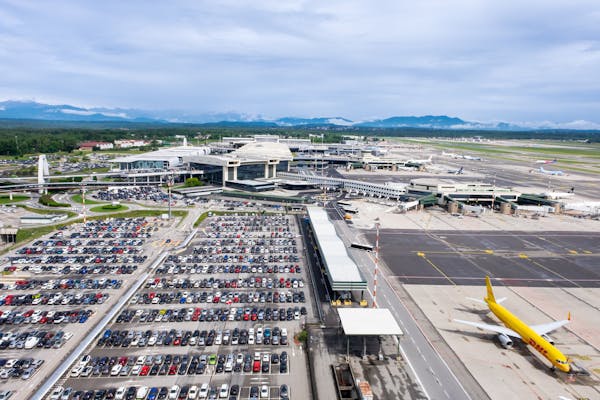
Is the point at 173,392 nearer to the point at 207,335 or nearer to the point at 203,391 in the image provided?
the point at 203,391

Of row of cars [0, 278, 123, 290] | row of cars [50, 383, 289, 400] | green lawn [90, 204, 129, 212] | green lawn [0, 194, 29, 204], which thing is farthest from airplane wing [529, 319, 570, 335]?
green lawn [0, 194, 29, 204]

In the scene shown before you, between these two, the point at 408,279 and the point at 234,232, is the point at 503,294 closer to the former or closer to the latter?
the point at 408,279

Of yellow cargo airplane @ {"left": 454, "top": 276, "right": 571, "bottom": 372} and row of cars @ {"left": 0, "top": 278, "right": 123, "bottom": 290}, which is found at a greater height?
yellow cargo airplane @ {"left": 454, "top": 276, "right": 571, "bottom": 372}

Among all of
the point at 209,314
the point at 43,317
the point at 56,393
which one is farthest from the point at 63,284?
the point at 56,393

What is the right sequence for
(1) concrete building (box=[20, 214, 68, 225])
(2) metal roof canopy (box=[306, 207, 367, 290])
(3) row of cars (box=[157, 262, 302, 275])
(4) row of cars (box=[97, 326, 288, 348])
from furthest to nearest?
(1) concrete building (box=[20, 214, 68, 225]), (3) row of cars (box=[157, 262, 302, 275]), (2) metal roof canopy (box=[306, 207, 367, 290]), (4) row of cars (box=[97, 326, 288, 348])

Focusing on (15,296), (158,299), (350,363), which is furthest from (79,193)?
(350,363)

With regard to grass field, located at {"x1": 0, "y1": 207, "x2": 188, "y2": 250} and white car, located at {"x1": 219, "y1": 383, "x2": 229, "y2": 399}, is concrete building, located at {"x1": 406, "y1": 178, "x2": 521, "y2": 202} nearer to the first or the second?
grass field, located at {"x1": 0, "y1": 207, "x2": 188, "y2": 250}

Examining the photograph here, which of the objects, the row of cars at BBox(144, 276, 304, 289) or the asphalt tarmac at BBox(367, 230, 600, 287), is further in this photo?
the asphalt tarmac at BBox(367, 230, 600, 287)
